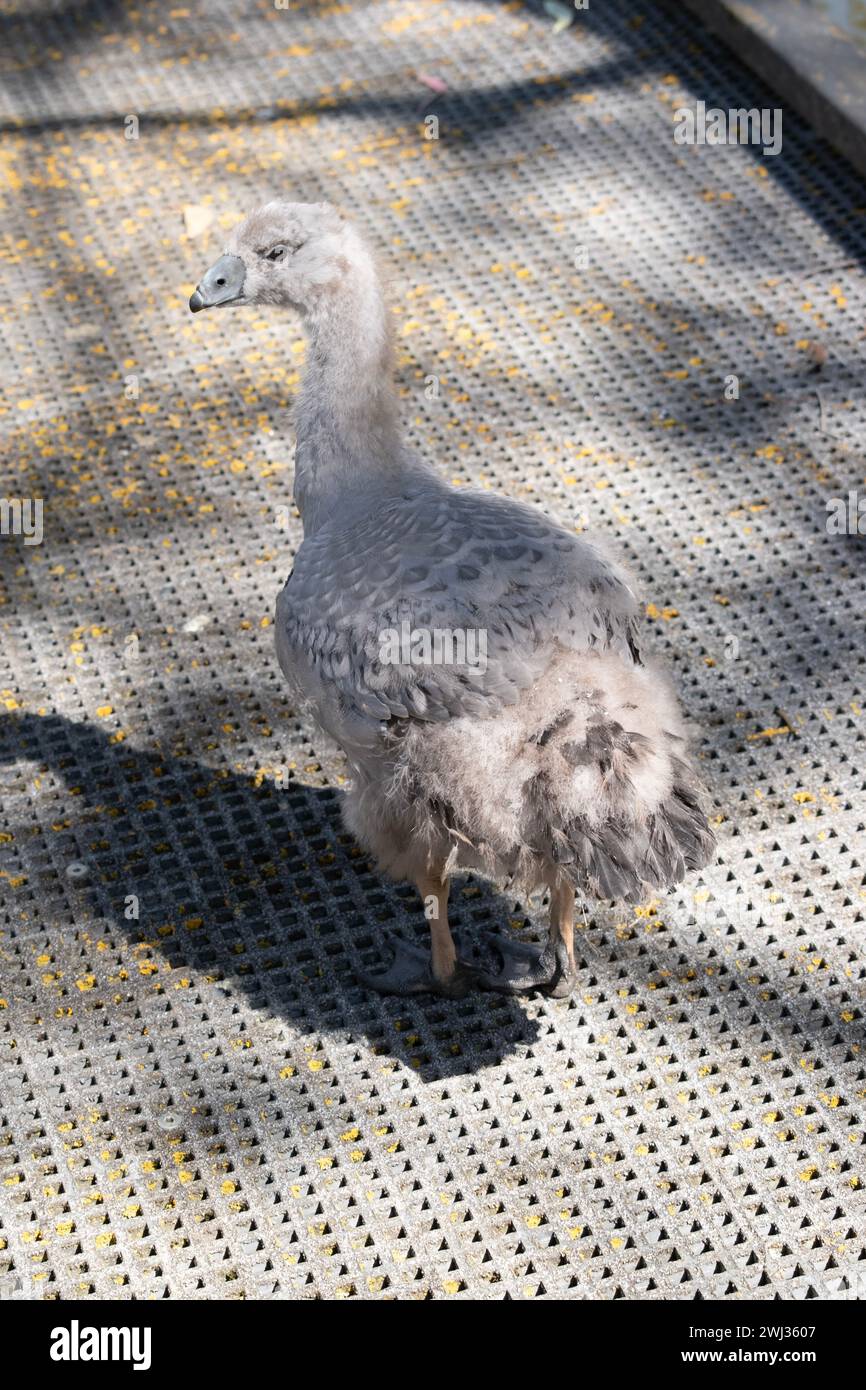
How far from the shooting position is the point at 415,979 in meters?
3.43

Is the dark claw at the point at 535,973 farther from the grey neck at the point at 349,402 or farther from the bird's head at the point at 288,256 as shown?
the bird's head at the point at 288,256

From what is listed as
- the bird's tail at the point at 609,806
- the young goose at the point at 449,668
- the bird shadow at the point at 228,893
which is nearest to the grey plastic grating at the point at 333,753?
the bird shadow at the point at 228,893

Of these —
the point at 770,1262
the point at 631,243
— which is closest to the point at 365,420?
the point at 770,1262

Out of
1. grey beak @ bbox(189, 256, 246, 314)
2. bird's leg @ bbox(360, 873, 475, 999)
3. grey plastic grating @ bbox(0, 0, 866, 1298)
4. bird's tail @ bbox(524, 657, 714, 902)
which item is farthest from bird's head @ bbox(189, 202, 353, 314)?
bird's leg @ bbox(360, 873, 475, 999)

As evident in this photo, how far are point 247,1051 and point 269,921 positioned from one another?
1.23ft

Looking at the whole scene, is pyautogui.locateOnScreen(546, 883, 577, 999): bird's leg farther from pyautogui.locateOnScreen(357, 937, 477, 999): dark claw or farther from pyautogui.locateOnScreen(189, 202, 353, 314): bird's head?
pyautogui.locateOnScreen(189, 202, 353, 314): bird's head

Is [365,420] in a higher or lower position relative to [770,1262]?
higher

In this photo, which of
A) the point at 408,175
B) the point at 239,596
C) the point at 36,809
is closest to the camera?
the point at 36,809

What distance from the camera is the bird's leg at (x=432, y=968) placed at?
3.37 metres

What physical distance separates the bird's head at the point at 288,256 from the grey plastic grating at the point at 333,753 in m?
1.08

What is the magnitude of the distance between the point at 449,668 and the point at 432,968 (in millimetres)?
829

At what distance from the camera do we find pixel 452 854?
312 centimetres

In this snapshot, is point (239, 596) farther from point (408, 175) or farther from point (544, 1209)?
point (408, 175)

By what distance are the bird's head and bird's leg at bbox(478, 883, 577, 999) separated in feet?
5.07
